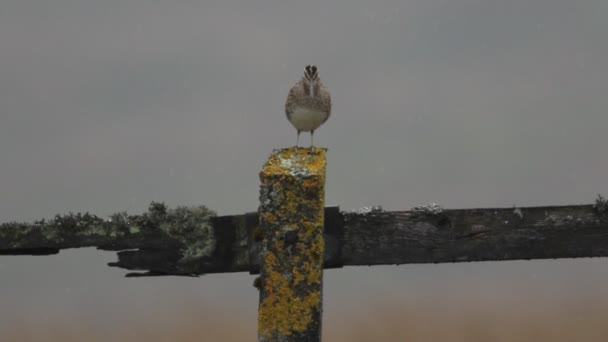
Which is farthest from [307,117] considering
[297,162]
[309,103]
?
[297,162]

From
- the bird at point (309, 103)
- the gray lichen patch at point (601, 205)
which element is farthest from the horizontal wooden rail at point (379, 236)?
the bird at point (309, 103)

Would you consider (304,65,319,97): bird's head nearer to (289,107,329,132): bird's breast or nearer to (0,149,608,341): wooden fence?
(289,107,329,132): bird's breast

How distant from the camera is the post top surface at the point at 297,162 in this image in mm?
6141

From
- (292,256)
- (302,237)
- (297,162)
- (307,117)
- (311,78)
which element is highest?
(311,78)

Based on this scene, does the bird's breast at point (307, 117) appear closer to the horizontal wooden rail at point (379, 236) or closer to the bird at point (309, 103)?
the bird at point (309, 103)

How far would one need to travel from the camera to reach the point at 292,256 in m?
6.07

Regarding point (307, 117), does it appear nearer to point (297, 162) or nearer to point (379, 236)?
point (297, 162)

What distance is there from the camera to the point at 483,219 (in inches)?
257

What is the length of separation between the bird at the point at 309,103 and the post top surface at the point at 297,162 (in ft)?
7.33

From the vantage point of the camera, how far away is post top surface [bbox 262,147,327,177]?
6.14m

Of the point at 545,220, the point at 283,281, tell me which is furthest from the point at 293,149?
the point at 545,220

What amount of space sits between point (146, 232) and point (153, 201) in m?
0.25

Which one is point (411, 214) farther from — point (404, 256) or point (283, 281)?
point (283, 281)

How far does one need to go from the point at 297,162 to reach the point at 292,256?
2.35 ft
